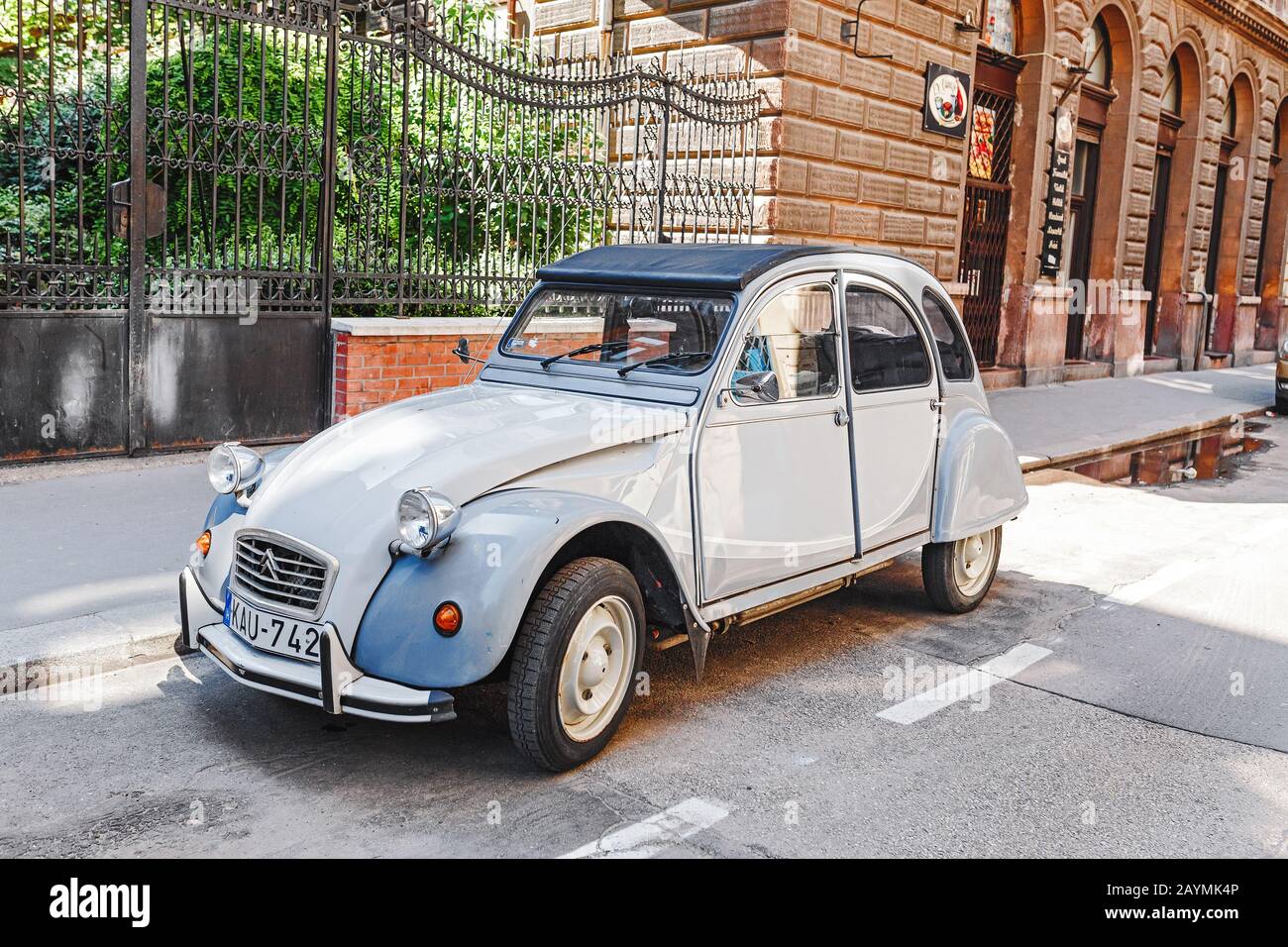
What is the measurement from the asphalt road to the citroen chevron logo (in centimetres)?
63

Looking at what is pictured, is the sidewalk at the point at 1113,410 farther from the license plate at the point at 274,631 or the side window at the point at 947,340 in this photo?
the license plate at the point at 274,631

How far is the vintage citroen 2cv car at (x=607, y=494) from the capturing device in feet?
13.1

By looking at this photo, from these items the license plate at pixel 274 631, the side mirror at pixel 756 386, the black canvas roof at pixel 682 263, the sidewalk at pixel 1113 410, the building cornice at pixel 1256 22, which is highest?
the building cornice at pixel 1256 22

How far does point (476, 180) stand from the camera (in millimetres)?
10328

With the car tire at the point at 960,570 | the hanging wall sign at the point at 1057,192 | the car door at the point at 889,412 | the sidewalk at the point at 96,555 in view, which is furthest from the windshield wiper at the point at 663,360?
the hanging wall sign at the point at 1057,192

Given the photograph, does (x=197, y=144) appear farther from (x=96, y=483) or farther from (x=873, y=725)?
(x=873, y=725)

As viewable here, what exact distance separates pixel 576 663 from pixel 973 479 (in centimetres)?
292

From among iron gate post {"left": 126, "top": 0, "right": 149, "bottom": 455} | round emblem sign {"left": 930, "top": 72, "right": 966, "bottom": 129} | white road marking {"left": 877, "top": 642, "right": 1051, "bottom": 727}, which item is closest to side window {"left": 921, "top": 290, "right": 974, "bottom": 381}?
white road marking {"left": 877, "top": 642, "right": 1051, "bottom": 727}

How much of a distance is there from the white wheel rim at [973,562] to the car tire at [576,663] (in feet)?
8.33

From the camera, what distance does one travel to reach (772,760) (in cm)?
448

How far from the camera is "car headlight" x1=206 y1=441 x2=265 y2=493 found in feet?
15.6

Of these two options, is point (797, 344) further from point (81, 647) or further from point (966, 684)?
point (81, 647)

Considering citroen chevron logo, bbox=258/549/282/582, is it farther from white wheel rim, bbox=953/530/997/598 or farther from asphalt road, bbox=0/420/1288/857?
white wheel rim, bbox=953/530/997/598

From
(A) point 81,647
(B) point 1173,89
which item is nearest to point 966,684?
(A) point 81,647
